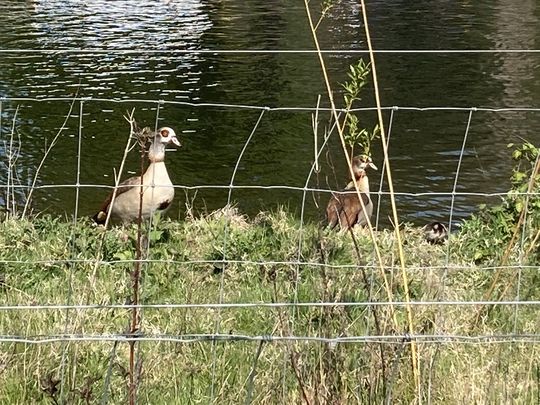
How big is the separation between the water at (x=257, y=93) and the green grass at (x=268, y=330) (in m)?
0.86

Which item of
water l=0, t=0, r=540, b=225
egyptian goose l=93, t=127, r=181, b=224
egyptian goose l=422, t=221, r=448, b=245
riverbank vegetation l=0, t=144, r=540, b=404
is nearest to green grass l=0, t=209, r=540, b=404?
riverbank vegetation l=0, t=144, r=540, b=404

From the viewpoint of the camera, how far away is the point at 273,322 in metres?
4.96

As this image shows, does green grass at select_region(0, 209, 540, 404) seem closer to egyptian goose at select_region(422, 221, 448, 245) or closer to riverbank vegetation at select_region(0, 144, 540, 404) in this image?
riverbank vegetation at select_region(0, 144, 540, 404)

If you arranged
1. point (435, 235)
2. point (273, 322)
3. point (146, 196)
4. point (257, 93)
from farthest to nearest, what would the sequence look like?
point (257, 93) → point (146, 196) → point (435, 235) → point (273, 322)

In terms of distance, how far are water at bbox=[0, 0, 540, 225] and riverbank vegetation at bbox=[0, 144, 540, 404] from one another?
835 millimetres

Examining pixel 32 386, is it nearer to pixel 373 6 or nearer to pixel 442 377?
pixel 442 377

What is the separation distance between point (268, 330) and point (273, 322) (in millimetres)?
62

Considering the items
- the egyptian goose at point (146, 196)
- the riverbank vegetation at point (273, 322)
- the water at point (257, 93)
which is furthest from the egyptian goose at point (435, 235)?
the egyptian goose at point (146, 196)

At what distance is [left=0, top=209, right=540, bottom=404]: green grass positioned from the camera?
380cm

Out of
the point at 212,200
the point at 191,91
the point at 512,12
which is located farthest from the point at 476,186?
the point at 512,12

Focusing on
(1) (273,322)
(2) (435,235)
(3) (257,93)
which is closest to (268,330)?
(1) (273,322)

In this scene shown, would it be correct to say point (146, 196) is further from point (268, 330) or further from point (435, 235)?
point (268, 330)

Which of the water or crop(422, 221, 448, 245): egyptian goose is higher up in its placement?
crop(422, 221, 448, 245): egyptian goose

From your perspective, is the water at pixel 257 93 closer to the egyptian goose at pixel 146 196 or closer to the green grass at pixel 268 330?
the egyptian goose at pixel 146 196
